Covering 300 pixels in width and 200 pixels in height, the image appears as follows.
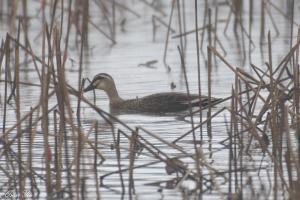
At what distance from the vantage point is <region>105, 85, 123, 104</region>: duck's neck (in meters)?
13.3

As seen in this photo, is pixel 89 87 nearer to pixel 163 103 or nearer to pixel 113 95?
pixel 113 95

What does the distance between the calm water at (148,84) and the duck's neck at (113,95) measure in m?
0.25

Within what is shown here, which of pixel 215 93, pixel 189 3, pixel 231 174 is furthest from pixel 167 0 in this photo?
pixel 231 174

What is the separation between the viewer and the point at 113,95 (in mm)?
13438

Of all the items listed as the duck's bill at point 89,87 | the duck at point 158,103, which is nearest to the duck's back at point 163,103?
the duck at point 158,103

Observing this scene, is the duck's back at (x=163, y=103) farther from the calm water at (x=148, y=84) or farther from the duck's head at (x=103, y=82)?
the duck's head at (x=103, y=82)

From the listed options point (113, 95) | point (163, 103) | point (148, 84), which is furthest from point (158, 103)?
point (148, 84)

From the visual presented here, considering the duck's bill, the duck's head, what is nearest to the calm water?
the duck's bill

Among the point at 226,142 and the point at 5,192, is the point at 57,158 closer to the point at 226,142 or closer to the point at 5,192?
the point at 5,192

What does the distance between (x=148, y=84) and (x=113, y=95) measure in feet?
3.16

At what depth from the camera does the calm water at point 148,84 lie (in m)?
8.05

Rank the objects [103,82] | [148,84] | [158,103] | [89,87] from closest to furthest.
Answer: [158,103], [103,82], [89,87], [148,84]

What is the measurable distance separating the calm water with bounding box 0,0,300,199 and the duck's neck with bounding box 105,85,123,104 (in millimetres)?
254

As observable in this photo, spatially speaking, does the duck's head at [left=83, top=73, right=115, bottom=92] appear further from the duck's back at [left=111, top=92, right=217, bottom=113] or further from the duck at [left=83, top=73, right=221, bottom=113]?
the duck's back at [left=111, top=92, right=217, bottom=113]
